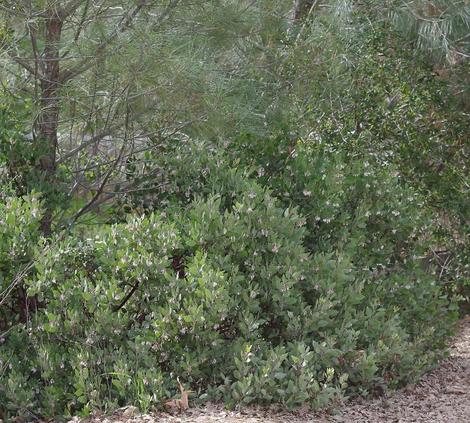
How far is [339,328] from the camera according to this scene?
471cm

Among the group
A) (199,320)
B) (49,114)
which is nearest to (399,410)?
(199,320)

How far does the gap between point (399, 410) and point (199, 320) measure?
4.18 ft

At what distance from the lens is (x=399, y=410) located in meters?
4.73

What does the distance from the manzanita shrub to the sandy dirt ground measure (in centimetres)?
7

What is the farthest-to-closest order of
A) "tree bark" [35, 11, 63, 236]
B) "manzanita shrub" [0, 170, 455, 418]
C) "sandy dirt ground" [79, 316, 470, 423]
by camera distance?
"tree bark" [35, 11, 63, 236] < "manzanita shrub" [0, 170, 455, 418] < "sandy dirt ground" [79, 316, 470, 423]

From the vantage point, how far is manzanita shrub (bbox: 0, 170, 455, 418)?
13.6 feet

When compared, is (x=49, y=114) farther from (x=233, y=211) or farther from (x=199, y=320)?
(x=199, y=320)

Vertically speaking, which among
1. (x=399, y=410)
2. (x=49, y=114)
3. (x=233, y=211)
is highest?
(x=49, y=114)

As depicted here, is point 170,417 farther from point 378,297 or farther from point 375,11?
point 375,11

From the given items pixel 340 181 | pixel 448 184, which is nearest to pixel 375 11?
pixel 448 184

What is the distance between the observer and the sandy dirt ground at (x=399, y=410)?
157 inches

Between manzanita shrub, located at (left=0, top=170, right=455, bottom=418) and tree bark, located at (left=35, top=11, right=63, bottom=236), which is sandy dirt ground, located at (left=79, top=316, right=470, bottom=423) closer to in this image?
manzanita shrub, located at (left=0, top=170, right=455, bottom=418)

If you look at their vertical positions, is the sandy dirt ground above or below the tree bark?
below

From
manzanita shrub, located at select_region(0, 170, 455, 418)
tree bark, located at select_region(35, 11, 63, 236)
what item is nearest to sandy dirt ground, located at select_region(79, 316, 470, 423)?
manzanita shrub, located at select_region(0, 170, 455, 418)
